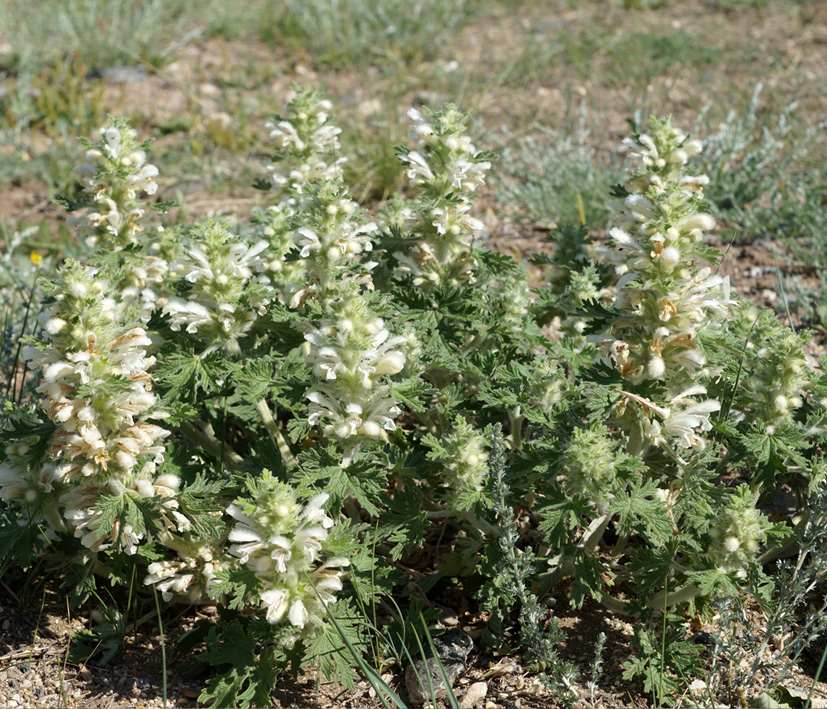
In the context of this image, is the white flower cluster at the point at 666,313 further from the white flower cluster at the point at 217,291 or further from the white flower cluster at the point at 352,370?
the white flower cluster at the point at 217,291

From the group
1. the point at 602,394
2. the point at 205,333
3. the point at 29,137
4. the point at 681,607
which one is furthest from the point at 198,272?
the point at 29,137

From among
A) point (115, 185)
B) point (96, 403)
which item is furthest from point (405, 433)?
point (115, 185)

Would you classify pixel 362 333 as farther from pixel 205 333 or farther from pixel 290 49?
pixel 290 49

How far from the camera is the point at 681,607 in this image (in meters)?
3.05

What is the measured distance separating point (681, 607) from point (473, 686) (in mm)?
819

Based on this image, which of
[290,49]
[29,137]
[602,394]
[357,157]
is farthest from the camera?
[290,49]

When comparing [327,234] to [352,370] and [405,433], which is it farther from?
[405,433]

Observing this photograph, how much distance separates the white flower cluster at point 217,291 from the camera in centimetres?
279

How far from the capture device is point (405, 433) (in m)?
3.36

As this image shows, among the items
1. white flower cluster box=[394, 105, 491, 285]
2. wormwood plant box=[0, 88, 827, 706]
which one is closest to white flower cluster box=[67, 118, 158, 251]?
wormwood plant box=[0, 88, 827, 706]

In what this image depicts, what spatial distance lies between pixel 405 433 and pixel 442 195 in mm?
955

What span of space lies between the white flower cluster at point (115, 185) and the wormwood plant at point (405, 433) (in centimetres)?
2

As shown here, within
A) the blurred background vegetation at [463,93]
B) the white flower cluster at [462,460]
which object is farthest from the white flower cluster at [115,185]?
the blurred background vegetation at [463,93]

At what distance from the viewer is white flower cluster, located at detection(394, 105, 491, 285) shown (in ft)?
10.2
